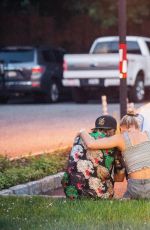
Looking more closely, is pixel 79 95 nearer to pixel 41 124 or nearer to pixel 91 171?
pixel 41 124

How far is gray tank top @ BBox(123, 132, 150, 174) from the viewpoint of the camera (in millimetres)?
8648

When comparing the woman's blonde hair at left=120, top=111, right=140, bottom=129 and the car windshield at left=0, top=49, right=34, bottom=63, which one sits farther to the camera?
the car windshield at left=0, top=49, right=34, bottom=63

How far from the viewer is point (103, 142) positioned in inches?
341

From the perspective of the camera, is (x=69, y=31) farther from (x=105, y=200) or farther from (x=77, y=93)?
(x=105, y=200)

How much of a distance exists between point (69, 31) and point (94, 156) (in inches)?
931

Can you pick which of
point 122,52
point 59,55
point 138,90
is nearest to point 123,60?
point 122,52

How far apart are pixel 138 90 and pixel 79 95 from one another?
→ 1.79 metres

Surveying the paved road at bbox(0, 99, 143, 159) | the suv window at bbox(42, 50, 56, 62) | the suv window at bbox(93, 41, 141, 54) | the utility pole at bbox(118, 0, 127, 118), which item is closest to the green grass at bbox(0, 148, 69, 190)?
the paved road at bbox(0, 99, 143, 159)

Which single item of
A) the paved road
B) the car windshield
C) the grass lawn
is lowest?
the paved road

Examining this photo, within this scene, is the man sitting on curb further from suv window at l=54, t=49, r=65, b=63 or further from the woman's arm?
suv window at l=54, t=49, r=65, b=63

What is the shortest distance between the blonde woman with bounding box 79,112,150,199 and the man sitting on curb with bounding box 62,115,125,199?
0.14 meters

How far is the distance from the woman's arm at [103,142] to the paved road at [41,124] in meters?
4.64

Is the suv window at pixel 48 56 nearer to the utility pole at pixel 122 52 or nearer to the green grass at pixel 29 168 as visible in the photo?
the utility pole at pixel 122 52

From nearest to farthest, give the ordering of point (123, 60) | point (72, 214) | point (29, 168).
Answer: point (72, 214) → point (29, 168) → point (123, 60)
